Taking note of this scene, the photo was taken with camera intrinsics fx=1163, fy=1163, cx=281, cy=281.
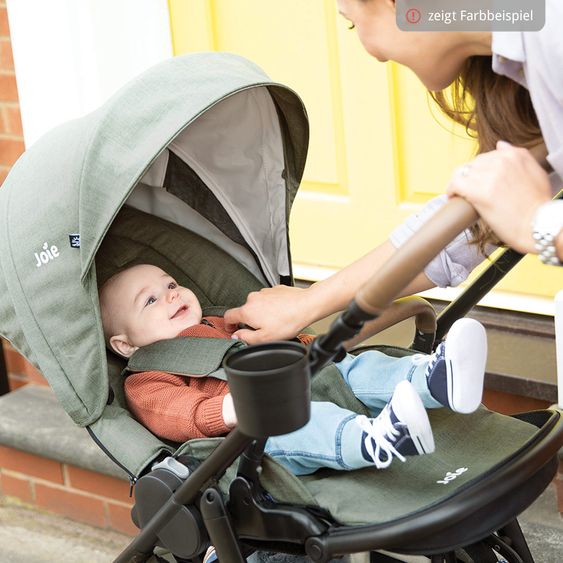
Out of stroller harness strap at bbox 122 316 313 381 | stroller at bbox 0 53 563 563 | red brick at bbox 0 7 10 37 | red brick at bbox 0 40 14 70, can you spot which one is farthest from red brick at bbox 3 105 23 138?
stroller harness strap at bbox 122 316 313 381

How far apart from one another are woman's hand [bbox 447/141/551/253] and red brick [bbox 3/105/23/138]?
2350 mm

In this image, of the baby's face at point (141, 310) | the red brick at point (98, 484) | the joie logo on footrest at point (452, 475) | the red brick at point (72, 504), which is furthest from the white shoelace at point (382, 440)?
the red brick at point (72, 504)

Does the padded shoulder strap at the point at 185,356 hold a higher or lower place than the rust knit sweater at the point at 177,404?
higher

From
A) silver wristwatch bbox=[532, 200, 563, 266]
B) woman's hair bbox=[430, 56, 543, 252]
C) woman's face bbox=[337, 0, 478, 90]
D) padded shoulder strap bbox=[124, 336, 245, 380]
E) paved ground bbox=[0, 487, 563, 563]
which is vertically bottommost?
paved ground bbox=[0, 487, 563, 563]

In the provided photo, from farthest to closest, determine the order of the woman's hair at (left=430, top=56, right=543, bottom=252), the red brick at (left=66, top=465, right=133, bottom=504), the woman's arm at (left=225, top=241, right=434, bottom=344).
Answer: the red brick at (left=66, top=465, right=133, bottom=504), the woman's arm at (left=225, top=241, right=434, bottom=344), the woman's hair at (left=430, top=56, right=543, bottom=252)

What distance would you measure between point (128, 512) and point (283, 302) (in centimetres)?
145

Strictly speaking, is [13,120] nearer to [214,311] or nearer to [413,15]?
[214,311]

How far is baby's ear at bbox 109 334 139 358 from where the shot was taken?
2549mm

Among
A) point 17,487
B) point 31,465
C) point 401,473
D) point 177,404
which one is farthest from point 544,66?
point 17,487

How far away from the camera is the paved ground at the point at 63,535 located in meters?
3.23

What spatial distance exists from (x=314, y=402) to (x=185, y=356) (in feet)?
1.03

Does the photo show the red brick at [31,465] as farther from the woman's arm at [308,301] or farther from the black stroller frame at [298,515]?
the black stroller frame at [298,515]

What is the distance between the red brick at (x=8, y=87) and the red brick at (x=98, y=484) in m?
1.21

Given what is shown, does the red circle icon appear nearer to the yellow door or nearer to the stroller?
the stroller
